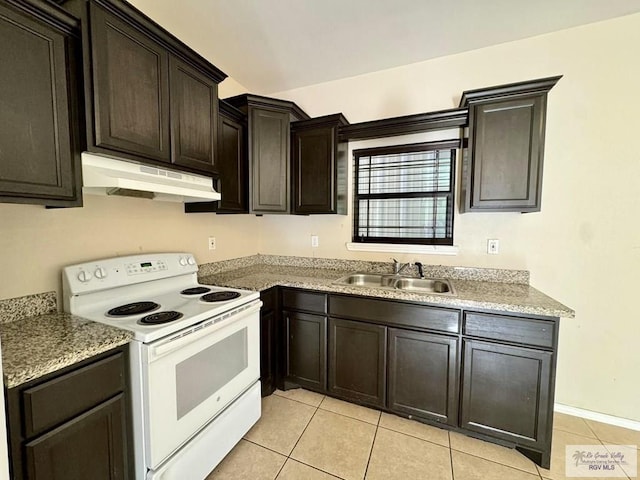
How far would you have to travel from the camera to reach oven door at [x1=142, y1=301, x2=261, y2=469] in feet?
3.92

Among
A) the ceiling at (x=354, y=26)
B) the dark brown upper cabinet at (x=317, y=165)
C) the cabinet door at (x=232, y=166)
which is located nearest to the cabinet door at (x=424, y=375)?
the dark brown upper cabinet at (x=317, y=165)

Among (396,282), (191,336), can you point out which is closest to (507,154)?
(396,282)

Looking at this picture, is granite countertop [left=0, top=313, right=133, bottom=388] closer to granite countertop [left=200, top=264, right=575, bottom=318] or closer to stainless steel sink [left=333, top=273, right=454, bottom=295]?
granite countertop [left=200, top=264, right=575, bottom=318]

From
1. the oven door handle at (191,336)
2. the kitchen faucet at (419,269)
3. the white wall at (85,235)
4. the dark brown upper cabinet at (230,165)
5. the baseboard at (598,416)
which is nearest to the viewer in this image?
the oven door handle at (191,336)

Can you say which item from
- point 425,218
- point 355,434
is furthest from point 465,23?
point 355,434

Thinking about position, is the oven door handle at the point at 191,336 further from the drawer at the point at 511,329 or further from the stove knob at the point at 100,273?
the drawer at the point at 511,329

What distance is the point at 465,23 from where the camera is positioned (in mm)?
1879

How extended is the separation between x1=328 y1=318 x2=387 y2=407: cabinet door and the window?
0.90 meters

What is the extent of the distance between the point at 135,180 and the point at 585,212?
283 cm

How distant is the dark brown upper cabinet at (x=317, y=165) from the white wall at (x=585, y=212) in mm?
1038

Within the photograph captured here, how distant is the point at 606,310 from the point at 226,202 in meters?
2.84

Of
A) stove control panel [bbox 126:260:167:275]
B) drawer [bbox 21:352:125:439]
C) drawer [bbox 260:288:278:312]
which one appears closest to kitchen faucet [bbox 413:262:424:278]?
drawer [bbox 260:288:278:312]

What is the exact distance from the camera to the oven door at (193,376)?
47.1 inches

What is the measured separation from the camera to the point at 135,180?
1.36m
